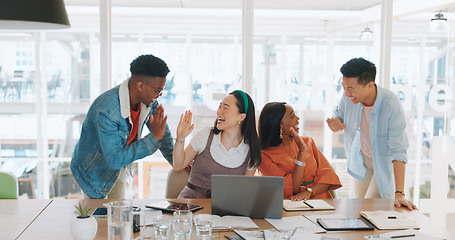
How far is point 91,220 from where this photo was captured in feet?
6.23

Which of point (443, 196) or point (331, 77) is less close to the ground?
point (331, 77)

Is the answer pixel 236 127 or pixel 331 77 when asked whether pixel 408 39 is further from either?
pixel 236 127

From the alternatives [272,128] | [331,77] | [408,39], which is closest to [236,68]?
[331,77]

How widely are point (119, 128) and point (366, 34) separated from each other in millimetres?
2282

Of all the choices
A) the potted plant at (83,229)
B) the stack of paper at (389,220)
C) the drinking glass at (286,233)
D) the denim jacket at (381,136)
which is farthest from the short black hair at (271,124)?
the potted plant at (83,229)

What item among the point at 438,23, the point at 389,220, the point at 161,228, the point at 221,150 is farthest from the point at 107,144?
the point at 438,23

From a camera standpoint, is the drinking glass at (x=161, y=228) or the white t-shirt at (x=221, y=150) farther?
the white t-shirt at (x=221, y=150)

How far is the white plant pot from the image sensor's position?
1.87 metres

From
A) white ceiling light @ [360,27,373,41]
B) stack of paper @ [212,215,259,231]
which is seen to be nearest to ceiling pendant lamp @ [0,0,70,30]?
stack of paper @ [212,215,259,231]

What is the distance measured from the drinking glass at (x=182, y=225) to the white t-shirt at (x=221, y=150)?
2.96 feet

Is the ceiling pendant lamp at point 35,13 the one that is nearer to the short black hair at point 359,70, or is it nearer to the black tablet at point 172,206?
the black tablet at point 172,206

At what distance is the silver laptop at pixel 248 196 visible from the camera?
2.19 m

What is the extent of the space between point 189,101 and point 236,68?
1.45 ft

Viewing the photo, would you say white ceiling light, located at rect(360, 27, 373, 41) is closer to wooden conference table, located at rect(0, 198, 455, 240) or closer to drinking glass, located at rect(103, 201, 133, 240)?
wooden conference table, located at rect(0, 198, 455, 240)
